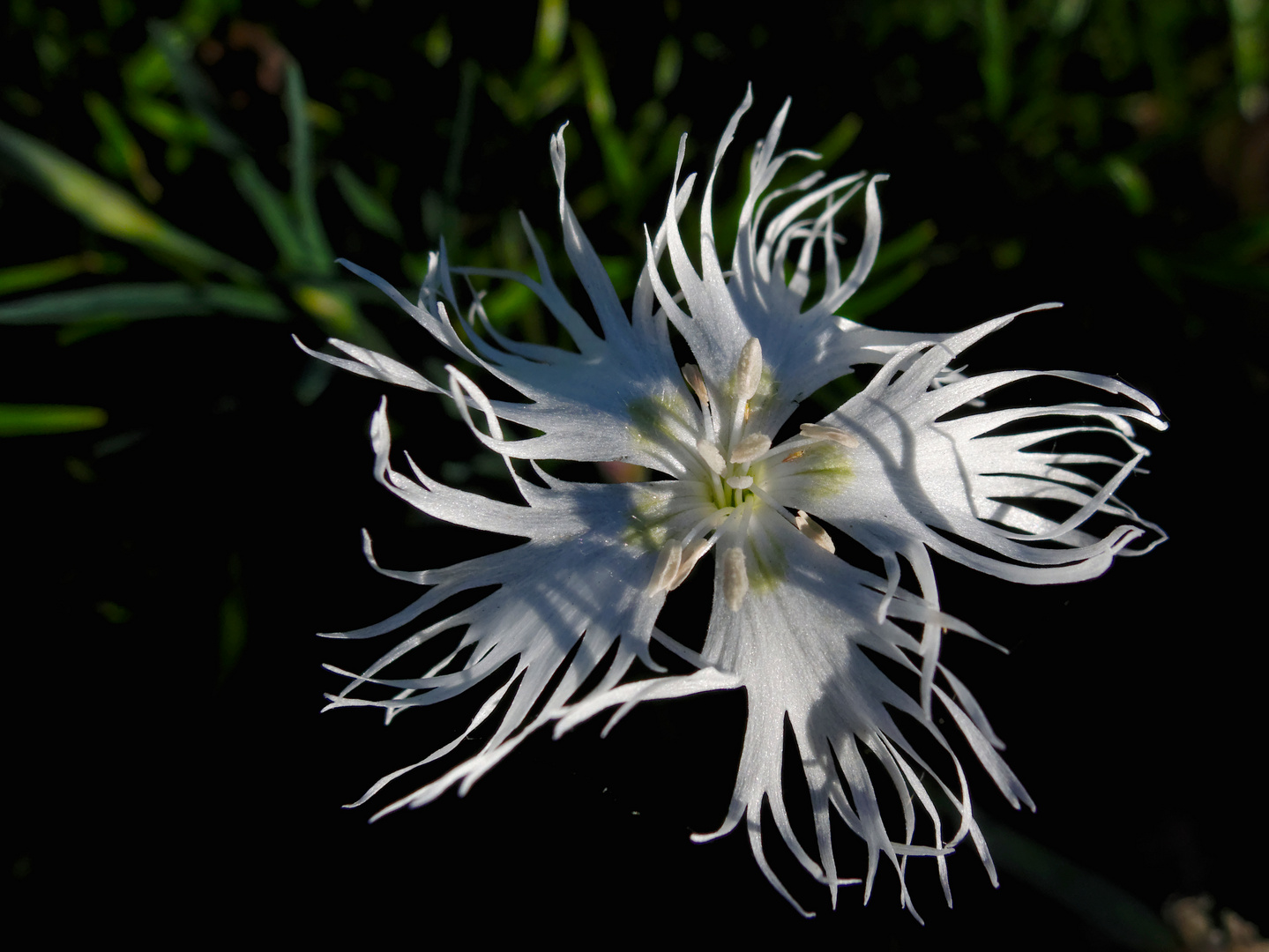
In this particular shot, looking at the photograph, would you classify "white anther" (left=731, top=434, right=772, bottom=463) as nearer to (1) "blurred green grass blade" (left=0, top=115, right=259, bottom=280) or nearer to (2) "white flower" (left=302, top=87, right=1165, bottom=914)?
(2) "white flower" (left=302, top=87, right=1165, bottom=914)

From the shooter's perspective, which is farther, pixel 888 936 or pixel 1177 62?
pixel 1177 62

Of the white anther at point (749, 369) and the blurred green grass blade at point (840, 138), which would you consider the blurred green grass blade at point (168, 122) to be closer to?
the blurred green grass blade at point (840, 138)

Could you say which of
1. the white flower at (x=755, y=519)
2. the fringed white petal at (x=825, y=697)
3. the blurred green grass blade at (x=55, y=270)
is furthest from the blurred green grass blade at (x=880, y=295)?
the blurred green grass blade at (x=55, y=270)

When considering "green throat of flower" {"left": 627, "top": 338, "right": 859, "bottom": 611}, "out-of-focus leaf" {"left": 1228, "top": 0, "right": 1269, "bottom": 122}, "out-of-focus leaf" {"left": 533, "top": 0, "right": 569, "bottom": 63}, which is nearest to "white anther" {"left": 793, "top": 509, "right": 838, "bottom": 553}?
"green throat of flower" {"left": 627, "top": 338, "right": 859, "bottom": 611}

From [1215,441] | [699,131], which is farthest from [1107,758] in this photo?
[699,131]

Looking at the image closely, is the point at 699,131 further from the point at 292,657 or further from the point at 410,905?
the point at 410,905

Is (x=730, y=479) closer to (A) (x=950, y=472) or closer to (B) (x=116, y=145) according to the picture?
(A) (x=950, y=472)
